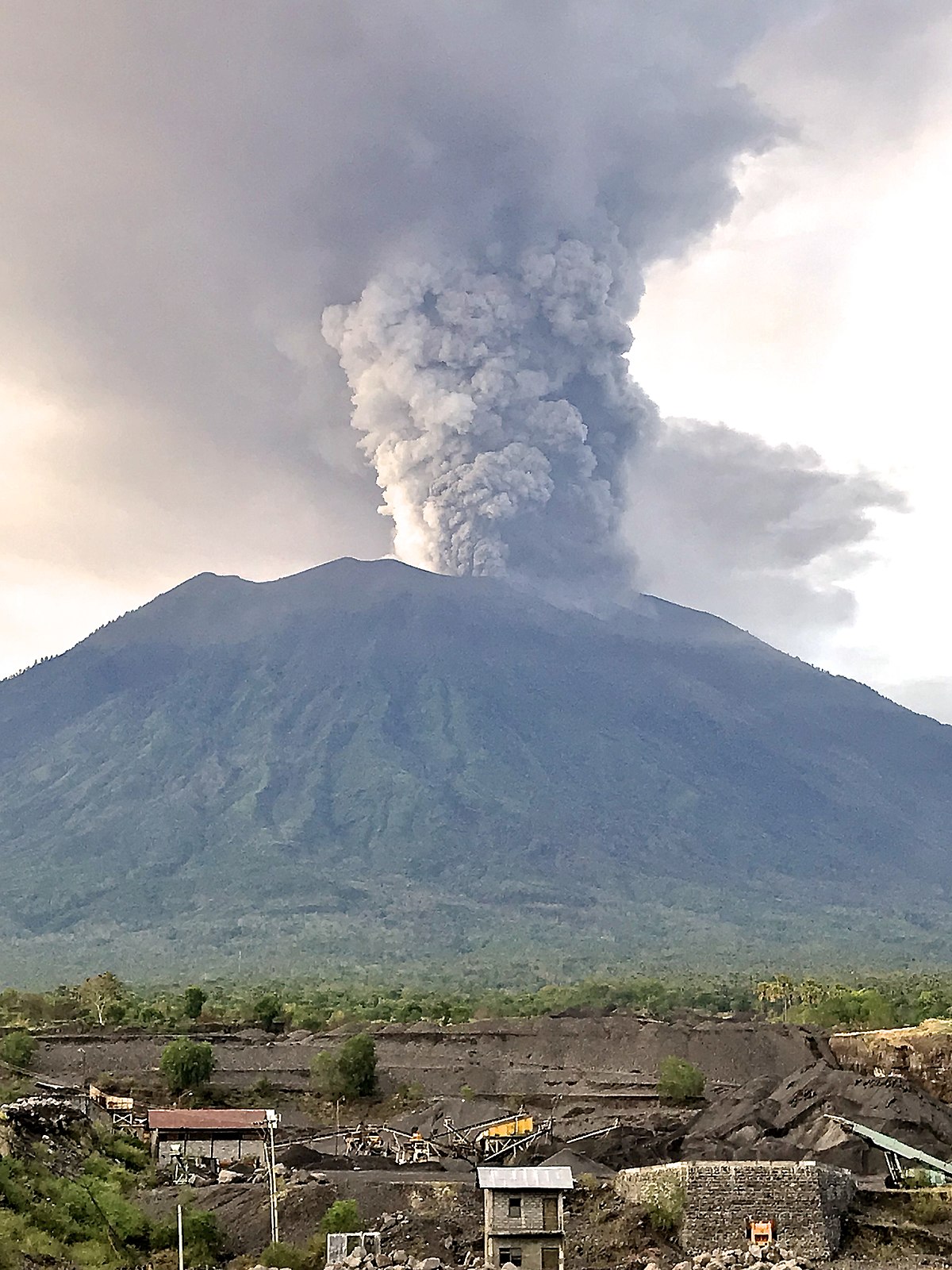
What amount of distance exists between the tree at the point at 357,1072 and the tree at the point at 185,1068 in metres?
3.60

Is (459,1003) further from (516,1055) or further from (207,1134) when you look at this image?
(207,1134)

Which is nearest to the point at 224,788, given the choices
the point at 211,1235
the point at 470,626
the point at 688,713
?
the point at 470,626

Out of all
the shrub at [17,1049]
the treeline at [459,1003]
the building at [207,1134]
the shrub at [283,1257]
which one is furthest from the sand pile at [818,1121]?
the shrub at [17,1049]

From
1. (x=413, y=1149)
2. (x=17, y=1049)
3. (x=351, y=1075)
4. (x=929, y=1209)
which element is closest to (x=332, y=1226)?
(x=929, y=1209)

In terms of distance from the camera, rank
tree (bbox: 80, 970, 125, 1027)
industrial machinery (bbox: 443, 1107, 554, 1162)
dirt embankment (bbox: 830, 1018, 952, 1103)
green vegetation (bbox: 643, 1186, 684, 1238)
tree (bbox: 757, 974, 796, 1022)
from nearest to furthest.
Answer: green vegetation (bbox: 643, 1186, 684, 1238)
industrial machinery (bbox: 443, 1107, 554, 1162)
dirt embankment (bbox: 830, 1018, 952, 1103)
tree (bbox: 80, 970, 125, 1027)
tree (bbox: 757, 974, 796, 1022)

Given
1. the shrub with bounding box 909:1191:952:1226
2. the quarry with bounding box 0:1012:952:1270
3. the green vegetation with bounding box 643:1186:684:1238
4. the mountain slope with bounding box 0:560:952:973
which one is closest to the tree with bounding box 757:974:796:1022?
the quarry with bounding box 0:1012:952:1270

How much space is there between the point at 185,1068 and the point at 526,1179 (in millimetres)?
22365

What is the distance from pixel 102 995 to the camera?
57.2m

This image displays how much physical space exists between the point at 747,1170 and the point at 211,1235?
7679 millimetres

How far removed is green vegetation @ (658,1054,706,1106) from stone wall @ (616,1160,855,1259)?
1679cm

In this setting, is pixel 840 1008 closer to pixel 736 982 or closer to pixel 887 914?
pixel 736 982

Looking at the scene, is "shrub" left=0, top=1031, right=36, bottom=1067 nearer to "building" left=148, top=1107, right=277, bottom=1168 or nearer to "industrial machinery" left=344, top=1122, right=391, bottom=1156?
"building" left=148, top=1107, right=277, bottom=1168

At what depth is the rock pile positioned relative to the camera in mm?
16031

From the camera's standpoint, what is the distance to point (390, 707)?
153375 mm
